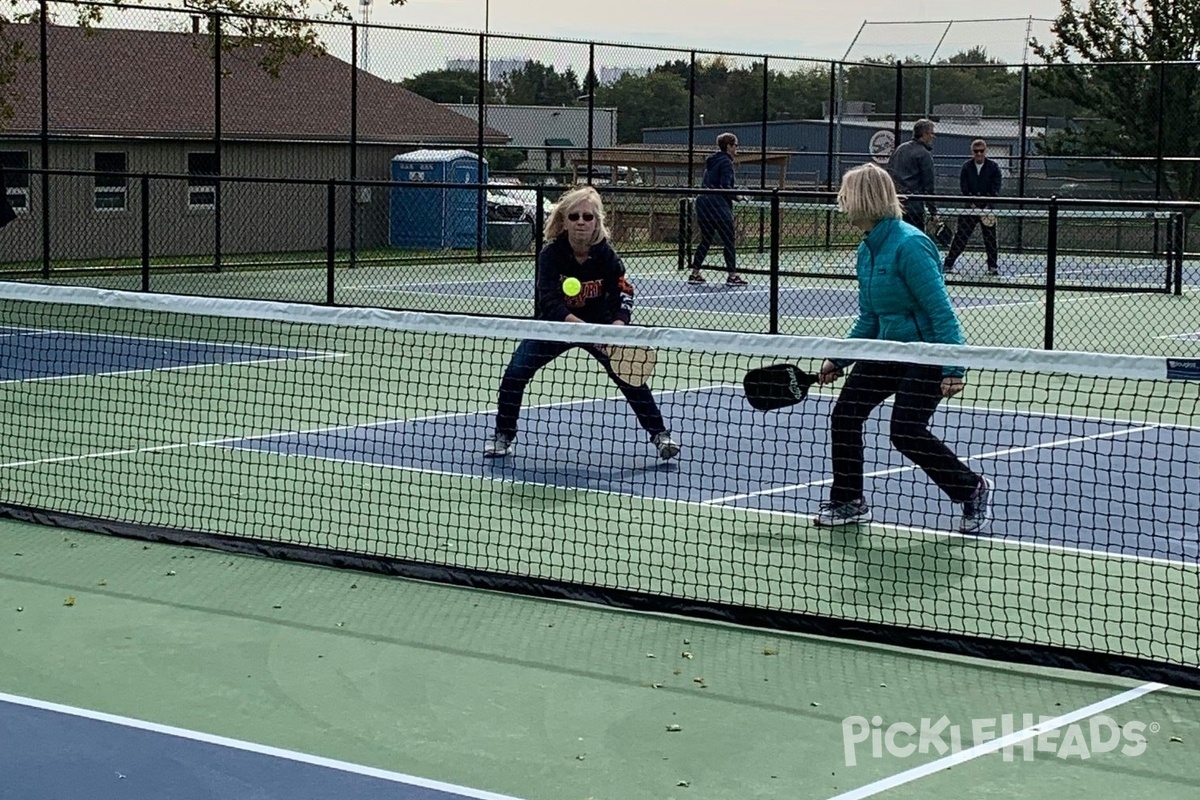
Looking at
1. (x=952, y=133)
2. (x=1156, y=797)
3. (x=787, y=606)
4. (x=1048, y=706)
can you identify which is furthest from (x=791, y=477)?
(x=952, y=133)

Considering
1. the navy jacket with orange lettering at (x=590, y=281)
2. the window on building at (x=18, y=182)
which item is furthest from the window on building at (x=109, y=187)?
the navy jacket with orange lettering at (x=590, y=281)

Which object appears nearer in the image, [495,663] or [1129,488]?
[495,663]

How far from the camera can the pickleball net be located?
7227 mm

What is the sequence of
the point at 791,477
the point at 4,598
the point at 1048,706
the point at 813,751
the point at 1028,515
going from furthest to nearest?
the point at 791,477 < the point at 1028,515 < the point at 4,598 < the point at 1048,706 < the point at 813,751

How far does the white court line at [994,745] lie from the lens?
5344 millimetres

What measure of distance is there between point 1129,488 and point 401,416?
4.90 m

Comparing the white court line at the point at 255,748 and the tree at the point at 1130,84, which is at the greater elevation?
the tree at the point at 1130,84

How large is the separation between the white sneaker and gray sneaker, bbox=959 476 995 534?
17.6 inches

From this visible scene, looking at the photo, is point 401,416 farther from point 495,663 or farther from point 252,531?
point 495,663

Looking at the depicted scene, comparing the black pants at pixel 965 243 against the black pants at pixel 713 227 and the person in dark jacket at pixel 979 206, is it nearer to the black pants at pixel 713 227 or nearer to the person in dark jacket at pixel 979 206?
the person in dark jacket at pixel 979 206

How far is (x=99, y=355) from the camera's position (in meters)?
15.3

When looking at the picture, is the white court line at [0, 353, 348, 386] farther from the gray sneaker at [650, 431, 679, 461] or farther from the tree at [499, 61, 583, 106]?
the tree at [499, 61, 583, 106]

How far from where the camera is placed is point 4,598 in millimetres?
7344

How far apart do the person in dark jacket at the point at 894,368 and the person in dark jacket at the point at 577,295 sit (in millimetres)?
1767
